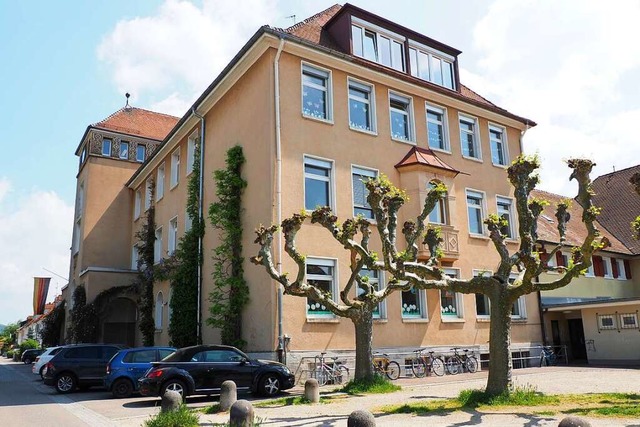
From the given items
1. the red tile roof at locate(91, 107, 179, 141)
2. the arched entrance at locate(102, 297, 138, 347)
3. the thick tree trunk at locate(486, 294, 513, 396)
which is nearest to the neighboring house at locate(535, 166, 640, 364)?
the thick tree trunk at locate(486, 294, 513, 396)

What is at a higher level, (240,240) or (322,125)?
(322,125)

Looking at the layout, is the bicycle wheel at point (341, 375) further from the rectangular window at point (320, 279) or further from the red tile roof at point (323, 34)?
the red tile roof at point (323, 34)

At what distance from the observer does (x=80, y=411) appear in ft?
42.2

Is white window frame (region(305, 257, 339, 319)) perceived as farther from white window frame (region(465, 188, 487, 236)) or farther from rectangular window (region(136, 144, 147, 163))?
rectangular window (region(136, 144, 147, 163))

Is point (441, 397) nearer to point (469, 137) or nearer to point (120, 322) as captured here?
point (469, 137)

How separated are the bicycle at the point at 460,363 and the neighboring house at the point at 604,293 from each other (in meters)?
5.72

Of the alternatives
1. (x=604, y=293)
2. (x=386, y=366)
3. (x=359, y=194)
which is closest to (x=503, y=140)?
(x=359, y=194)

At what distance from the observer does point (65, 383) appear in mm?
17438

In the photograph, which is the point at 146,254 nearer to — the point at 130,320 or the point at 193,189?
the point at 130,320

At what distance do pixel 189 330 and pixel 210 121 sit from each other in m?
8.77

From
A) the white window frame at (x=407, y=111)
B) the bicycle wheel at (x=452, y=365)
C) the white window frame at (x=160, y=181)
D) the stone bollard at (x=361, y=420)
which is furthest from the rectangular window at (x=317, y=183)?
the white window frame at (x=160, y=181)

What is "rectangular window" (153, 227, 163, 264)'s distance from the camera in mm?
28547

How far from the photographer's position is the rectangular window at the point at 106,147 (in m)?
35.8

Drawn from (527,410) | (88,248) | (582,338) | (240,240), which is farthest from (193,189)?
(582,338)
